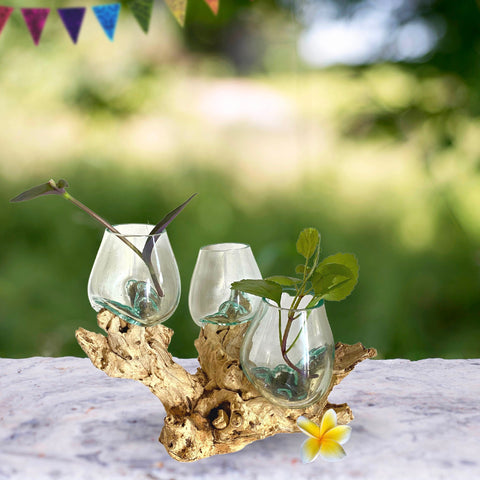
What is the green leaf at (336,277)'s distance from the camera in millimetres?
624

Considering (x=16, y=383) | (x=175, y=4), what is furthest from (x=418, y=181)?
(x=16, y=383)

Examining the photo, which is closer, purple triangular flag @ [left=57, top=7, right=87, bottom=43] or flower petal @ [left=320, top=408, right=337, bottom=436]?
flower petal @ [left=320, top=408, right=337, bottom=436]

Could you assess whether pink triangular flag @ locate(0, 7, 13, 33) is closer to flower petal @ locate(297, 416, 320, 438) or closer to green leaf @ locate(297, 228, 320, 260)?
green leaf @ locate(297, 228, 320, 260)

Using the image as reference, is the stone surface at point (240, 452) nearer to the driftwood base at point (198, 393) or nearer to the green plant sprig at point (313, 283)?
the driftwood base at point (198, 393)

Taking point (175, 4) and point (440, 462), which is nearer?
point (440, 462)

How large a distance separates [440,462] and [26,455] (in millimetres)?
567

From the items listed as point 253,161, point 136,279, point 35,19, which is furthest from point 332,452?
point 35,19

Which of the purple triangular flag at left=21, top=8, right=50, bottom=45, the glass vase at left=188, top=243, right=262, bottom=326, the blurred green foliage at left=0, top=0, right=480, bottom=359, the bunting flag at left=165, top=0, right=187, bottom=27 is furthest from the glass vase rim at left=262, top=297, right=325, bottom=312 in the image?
the purple triangular flag at left=21, top=8, right=50, bottom=45

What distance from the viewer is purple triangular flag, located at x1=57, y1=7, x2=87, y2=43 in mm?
1211

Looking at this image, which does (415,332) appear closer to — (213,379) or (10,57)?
(213,379)

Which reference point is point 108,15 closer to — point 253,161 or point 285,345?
point 253,161

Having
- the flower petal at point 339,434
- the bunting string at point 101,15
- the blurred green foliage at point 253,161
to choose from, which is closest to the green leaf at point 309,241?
the flower petal at point 339,434

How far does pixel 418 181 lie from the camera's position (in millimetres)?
1267

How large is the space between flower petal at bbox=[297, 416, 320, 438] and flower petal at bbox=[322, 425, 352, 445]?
0.01 m
